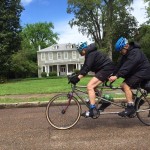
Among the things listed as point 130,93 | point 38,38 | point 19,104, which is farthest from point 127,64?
point 38,38

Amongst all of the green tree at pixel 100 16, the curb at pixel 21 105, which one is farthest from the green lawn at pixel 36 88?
the green tree at pixel 100 16

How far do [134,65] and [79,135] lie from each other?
1809mm

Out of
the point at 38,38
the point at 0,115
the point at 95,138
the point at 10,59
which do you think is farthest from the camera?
the point at 38,38

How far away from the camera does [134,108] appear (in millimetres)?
7215

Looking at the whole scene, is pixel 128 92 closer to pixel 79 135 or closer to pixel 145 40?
pixel 79 135

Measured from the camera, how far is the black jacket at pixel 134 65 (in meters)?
7.03

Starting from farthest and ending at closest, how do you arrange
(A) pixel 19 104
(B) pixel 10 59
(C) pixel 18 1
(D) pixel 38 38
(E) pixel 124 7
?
(D) pixel 38 38 < (E) pixel 124 7 < (C) pixel 18 1 < (B) pixel 10 59 < (A) pixel 19 104

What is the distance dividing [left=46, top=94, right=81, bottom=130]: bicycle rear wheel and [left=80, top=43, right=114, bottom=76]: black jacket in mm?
678

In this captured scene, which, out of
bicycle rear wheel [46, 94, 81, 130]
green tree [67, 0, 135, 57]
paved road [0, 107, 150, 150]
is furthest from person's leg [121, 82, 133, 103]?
green tree [67, 0, 135, 57]

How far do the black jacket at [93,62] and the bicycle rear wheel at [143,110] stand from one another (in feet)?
3.30

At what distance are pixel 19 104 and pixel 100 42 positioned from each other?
4588 cm

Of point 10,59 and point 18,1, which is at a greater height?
point 18,1

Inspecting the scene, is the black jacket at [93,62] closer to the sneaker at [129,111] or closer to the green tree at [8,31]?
the sneaker at [129,111]

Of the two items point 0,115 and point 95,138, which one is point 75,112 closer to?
point 95,138
